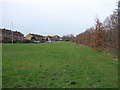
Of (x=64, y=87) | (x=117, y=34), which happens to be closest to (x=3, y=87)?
(x=64, y=87)

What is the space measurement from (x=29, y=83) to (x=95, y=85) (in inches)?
94.2

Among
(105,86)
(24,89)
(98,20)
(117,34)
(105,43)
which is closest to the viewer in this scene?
(24,89)

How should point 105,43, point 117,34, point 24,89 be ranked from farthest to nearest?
point 105,43 → point 117,34 → point 24,89

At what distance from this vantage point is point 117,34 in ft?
56.3

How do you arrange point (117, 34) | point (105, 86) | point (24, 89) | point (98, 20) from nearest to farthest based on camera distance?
point (24, 89) < point (105, 86) < point (117, 34) < point (98, 20)

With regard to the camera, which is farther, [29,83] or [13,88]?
[29,83]

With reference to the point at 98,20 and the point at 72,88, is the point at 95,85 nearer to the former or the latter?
the point at 72,88

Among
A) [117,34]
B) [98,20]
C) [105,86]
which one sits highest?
[98,20]

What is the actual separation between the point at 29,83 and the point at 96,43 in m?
20.5

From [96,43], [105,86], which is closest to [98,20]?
[96,43]

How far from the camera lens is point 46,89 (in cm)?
513

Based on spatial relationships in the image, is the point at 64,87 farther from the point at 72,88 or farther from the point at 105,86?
the point at 105,86

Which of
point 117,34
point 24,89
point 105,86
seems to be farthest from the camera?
point 117,34

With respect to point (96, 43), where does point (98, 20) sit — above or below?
above
